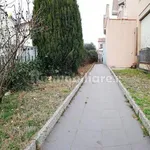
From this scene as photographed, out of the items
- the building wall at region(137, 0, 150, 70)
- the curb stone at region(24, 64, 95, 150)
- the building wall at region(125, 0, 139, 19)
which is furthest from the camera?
the building wall at region(125, 0, 139, 19)

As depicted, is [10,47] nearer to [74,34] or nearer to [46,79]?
[46,79]

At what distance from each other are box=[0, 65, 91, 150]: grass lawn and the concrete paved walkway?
385 mm

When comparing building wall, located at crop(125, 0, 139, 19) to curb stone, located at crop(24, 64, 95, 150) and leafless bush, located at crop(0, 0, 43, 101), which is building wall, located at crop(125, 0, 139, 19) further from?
curb stone, located at crop(24, 64, 95, 150)

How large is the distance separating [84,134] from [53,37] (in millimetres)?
7870

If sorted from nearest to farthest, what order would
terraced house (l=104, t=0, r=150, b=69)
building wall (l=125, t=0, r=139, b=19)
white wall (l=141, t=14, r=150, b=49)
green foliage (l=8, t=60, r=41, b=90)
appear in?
green foliage (l=8, t=60, r=41, b=90) → white wall (l=141, t=14, r=150, b=49) → terraced house (l=104, t=0, r=150, b=69) → building wall (l=125, t=0, r=139, b=19)

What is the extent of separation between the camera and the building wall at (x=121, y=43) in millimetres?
21141

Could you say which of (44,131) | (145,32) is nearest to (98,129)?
(44,131)

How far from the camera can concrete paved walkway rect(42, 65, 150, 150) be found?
4086 mm

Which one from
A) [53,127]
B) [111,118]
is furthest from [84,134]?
[111,118]

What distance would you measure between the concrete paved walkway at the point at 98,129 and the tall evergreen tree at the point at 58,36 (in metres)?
5.02

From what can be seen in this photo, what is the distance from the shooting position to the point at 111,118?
18.5 ft

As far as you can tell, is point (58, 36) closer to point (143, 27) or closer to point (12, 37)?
point (12, 37)

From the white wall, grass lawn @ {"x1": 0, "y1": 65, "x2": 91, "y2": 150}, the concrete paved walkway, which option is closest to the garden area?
grass lawn @ {"x1": 0, "y1": 65, "x2": 91, "y2": 150}

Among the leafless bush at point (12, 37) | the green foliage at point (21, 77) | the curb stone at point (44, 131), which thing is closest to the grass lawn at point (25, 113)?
the curb stone at point (44, 131)
